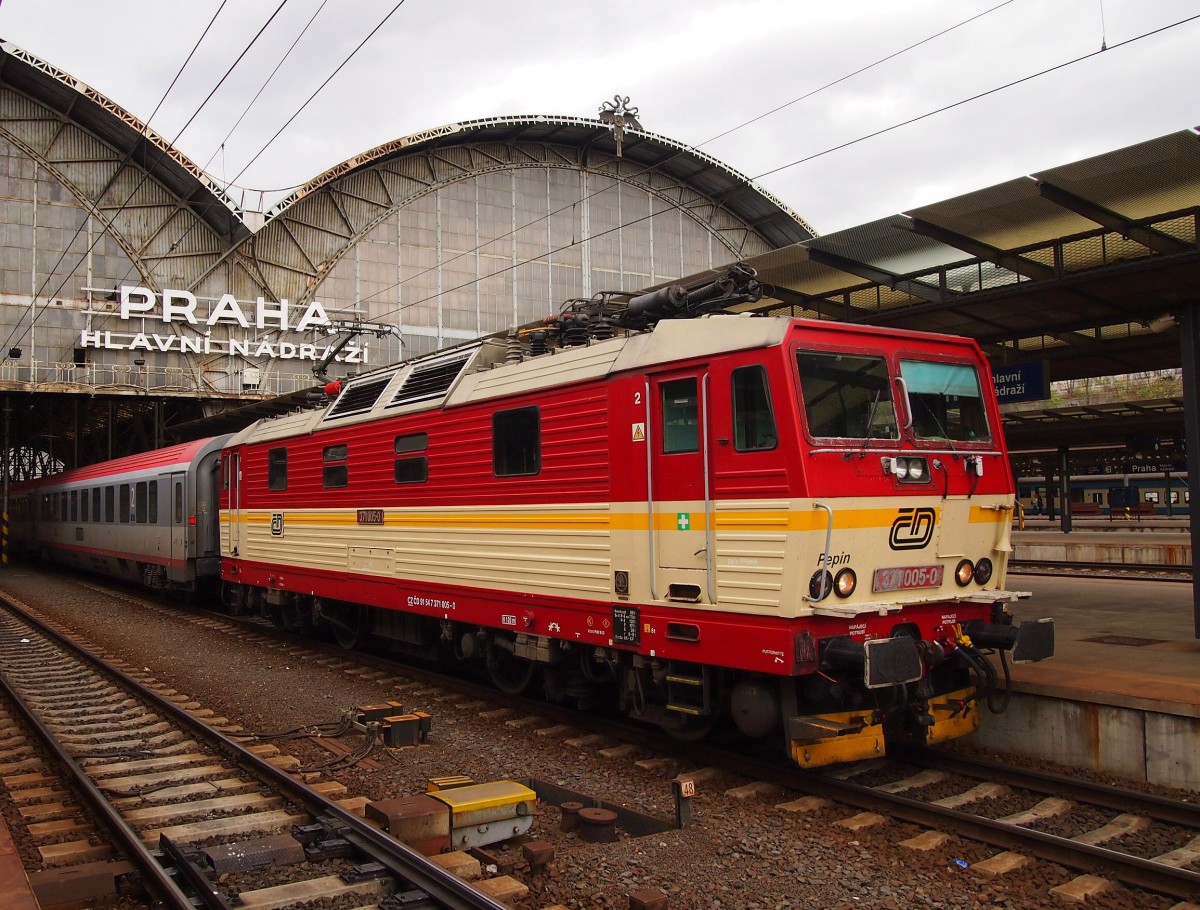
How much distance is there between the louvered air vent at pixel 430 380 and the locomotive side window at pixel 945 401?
4.86 metres

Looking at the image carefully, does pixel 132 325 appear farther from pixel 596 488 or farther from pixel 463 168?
pixel 596 488

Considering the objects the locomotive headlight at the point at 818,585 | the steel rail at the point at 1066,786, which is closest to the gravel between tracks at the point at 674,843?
the steel rail at the point at 1066,786

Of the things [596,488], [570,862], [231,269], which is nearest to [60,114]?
[231,269]

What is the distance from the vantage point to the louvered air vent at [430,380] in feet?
35.1

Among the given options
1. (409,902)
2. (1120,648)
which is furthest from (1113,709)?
(409,902)

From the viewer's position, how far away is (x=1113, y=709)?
24.8 feet

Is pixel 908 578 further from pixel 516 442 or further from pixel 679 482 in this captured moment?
pixel 516 442

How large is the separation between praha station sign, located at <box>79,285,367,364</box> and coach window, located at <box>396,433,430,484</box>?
2705 cm

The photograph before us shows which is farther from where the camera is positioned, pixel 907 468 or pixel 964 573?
pixel 964 573

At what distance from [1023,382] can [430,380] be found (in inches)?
290

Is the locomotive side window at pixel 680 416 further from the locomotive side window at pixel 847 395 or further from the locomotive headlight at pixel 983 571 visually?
the locomotive headlight at pixel 983 571

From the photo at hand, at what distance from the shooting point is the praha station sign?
36.0 m

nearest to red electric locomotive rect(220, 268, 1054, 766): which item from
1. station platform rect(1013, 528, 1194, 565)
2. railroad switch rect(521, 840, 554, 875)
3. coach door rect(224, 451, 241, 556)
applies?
railroad switch rect(521, 840, 554, 875)

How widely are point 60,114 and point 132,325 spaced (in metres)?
8.18
